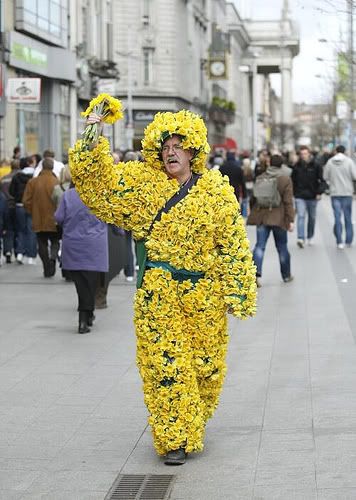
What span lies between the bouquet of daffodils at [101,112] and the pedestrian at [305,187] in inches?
592

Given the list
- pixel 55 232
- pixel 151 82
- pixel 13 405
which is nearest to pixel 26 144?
pixel 55 232

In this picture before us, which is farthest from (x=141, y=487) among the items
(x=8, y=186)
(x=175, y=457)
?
(x=8, y=186)

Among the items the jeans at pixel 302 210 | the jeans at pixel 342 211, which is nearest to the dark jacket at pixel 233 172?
the jeans at pixel 302 210

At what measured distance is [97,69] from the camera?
4406 centimetres

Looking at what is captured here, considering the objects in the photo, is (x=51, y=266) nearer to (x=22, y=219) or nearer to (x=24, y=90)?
(x=22, y=219)

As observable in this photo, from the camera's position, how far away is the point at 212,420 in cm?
777

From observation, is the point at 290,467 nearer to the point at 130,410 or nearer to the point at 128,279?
the point at 130,410

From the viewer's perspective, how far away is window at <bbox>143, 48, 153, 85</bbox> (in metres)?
64.8

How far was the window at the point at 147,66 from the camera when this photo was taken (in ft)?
213

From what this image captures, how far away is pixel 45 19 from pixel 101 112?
28.6 m

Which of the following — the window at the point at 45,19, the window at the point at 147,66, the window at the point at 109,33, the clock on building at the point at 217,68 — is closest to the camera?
the window at the point at 45,19

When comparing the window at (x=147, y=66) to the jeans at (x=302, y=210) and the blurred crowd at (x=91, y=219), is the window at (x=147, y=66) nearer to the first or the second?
the blurred crowd at (x=91, y=219)

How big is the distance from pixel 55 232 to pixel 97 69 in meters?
27.8

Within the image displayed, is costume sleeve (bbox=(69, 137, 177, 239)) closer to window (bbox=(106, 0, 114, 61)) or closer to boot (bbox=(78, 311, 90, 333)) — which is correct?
boot (bbox=(78, 311, 90, 333))
